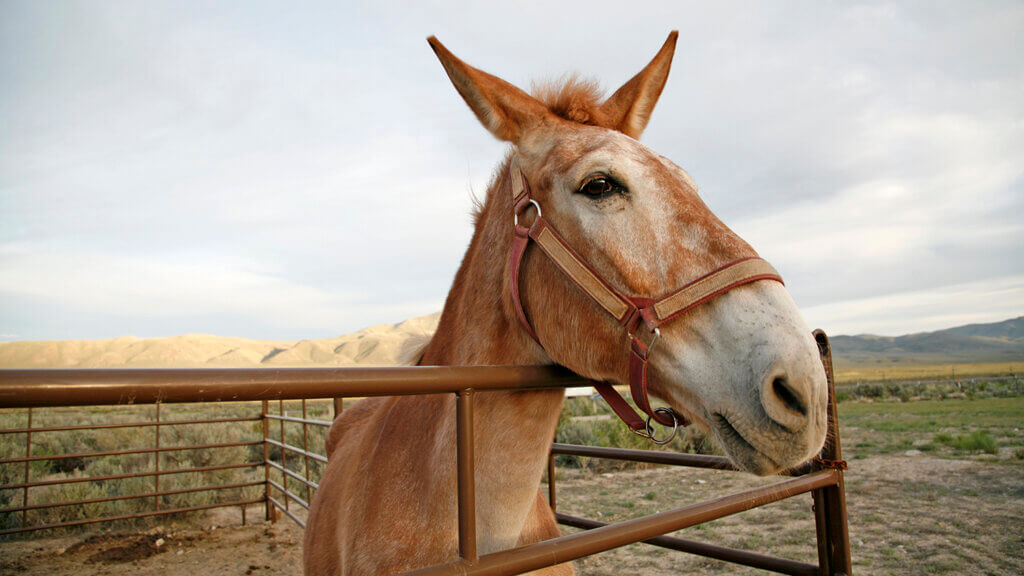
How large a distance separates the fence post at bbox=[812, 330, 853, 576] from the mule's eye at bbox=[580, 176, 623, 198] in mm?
1192

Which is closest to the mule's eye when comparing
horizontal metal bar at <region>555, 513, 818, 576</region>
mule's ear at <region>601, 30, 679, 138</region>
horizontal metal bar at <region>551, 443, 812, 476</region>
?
mule's ear at <region>601, 30, 679, 138</region>

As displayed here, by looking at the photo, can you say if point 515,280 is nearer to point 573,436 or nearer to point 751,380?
point 751,380

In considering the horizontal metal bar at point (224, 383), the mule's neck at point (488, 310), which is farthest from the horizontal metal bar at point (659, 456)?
the horizontal metal bar at point (224, 383)

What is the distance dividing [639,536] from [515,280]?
0.88 meters

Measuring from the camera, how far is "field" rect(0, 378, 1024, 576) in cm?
602

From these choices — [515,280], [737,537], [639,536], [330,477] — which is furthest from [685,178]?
[737,537]

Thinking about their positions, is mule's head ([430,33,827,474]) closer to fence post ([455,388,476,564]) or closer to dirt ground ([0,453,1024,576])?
fence post ([455,388,476,564])

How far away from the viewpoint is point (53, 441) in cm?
1284

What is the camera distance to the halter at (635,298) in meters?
1.45

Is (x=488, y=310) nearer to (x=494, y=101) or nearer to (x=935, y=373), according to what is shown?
(x=494, y=101)

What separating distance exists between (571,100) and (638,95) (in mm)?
399

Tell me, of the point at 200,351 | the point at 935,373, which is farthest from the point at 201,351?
the point at 935,373

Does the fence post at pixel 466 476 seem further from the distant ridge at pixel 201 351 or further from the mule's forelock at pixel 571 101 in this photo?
the distant ridge at pixel 201 351

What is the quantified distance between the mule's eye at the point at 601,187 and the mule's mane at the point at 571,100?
49cm
